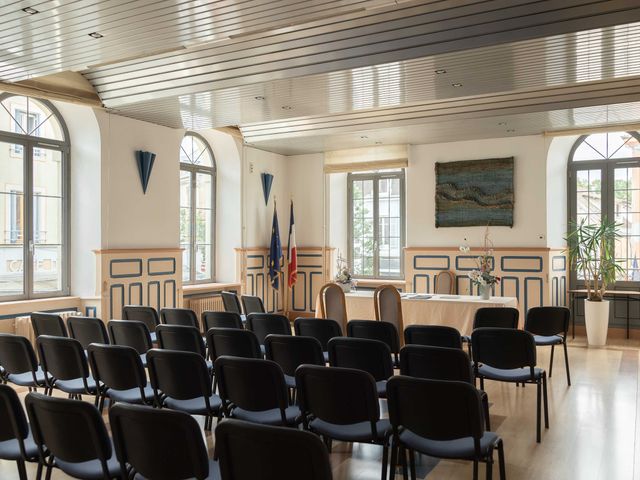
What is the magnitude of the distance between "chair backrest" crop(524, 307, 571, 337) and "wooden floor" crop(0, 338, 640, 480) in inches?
23.7

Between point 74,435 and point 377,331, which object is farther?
point 377,331

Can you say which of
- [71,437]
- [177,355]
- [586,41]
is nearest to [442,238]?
[586,41]

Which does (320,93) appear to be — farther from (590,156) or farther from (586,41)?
(590,156)

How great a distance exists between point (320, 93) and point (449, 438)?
4.75 metres

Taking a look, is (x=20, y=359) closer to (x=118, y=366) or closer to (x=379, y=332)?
(x=118, y=366)

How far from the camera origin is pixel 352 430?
10.6 ft

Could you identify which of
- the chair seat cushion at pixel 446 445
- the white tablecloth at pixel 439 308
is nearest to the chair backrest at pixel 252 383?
the chair seat cushion at pixel 446 445

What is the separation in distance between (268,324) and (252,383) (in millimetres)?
2301

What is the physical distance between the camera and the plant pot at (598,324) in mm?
8625

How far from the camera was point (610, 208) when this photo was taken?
9734 millimetres

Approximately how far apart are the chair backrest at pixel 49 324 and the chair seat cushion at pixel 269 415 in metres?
2.42

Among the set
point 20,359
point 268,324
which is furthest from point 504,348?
point 20,359

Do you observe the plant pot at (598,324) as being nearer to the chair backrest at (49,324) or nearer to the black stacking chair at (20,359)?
the chair backrest at (49,324)

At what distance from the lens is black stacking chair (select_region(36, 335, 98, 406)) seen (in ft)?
13.3
